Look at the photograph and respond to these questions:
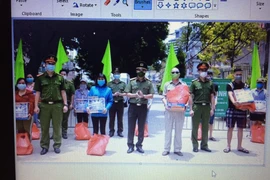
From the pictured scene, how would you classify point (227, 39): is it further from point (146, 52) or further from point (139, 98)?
point (139, 98)

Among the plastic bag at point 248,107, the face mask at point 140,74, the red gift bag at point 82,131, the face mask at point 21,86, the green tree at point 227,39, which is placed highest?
the green tree at point 227,39

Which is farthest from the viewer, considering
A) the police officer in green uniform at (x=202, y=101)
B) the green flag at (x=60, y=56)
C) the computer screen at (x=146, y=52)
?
the police officer in green uniform at (x=202, y=101)

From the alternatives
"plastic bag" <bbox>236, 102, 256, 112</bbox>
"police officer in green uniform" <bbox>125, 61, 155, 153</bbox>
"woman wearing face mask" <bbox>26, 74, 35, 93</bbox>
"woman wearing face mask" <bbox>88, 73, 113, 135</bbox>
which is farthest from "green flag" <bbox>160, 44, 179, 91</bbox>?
"woman wearing face mask" <bbox>26, 74, 35, 93</bbox>

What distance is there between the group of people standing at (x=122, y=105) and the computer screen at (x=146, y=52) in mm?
36

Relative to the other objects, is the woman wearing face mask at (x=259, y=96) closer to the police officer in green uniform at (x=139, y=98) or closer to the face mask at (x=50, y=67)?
the police officer in green uniform at (x=139, y=98)

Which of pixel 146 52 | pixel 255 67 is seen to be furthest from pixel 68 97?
pixel 255 67

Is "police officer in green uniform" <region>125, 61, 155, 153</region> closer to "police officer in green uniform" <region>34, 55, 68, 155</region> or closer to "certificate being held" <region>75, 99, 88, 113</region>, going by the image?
"certificate being held" <region>75, 99, 88, 113</region>

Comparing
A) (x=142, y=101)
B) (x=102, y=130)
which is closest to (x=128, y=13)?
(x=142, y=101)

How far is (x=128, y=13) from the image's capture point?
1.49 m

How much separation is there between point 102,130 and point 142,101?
311 millimetres

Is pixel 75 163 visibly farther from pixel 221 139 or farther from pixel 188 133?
pixel 221 139

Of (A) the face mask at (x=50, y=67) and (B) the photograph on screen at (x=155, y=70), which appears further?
(A) the face mask at (x=50, y=67)

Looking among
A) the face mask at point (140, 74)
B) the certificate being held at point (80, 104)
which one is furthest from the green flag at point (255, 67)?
the certificate being held at point (80, 104)

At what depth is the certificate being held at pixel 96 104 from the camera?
167cm
